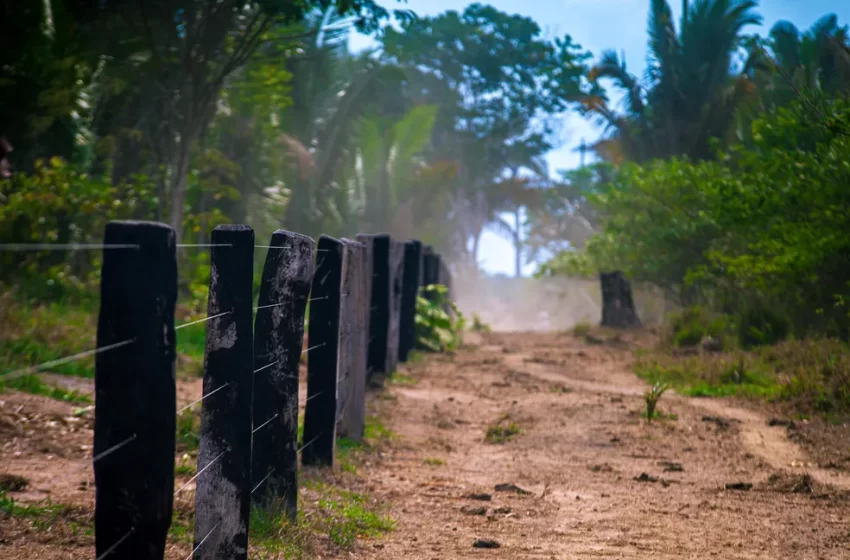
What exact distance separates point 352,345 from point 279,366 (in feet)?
7.89

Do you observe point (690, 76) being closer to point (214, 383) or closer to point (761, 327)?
point (761, 327)

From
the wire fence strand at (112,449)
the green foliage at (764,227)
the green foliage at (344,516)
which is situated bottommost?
the green foliage at (344,516)

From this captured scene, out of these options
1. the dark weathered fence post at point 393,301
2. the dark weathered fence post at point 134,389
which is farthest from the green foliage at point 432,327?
the dark weathered fence post at point 134,389

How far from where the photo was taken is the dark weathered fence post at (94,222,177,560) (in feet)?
8.71

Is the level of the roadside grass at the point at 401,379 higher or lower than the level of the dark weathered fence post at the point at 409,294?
lower

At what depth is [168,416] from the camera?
9.14 feet

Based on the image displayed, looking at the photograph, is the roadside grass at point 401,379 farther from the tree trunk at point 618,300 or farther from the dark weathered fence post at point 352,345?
the tree trunk at point 618,300

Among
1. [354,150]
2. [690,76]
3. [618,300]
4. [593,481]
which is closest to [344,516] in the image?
[593,481]

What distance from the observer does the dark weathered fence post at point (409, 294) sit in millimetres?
12539

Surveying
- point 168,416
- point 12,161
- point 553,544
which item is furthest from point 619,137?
Answer: point 168,416

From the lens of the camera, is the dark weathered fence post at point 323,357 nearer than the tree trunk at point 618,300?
Yes

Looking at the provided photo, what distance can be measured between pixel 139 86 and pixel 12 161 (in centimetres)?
301

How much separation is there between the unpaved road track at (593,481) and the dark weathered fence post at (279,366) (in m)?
0.53

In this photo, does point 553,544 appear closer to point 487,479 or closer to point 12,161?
point 487,479
